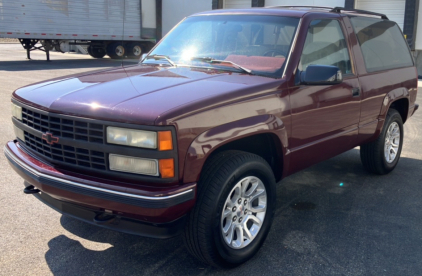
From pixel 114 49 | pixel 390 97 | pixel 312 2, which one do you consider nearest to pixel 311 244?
pixel 390 97

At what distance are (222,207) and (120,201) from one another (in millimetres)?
696

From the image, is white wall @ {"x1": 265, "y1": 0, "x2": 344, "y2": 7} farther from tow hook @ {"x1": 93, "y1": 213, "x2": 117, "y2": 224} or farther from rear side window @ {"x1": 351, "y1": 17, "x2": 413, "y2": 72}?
tow hook @ {"x1": 93, "y1": 213, "x2": 117, "y2": 224}

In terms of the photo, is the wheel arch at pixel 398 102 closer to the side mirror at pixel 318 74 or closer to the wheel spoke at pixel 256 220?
the side mirror at pixel 318 74

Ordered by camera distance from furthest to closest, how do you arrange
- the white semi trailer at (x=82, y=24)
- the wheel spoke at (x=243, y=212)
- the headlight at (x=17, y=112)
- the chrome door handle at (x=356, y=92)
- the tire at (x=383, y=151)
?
the white semi trailer at (x=82, y=24) → the tire at (x=383, y=151) → the chrome door handle at (x=356, y=92) → the headlight at (x=17, y=112) → the wheel spoke at (x=243, y=212)

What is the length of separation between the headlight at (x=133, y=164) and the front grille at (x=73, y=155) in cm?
8

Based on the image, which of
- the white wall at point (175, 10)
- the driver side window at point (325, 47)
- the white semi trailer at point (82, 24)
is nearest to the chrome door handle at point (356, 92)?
the driver side window at point (325, 47)

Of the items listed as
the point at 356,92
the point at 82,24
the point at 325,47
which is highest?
the point at 82,24

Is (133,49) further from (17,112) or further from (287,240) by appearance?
(287,240)

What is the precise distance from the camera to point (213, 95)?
2.95 m

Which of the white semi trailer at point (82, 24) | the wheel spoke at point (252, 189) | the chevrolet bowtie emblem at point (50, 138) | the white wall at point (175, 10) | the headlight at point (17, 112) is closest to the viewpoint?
the chevrolet bowtie emblem at point (50, 138)

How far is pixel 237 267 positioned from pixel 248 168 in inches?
29.2

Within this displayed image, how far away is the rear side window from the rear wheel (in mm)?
20403

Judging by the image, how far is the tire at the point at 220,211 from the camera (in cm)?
285

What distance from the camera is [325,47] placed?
412 cm
